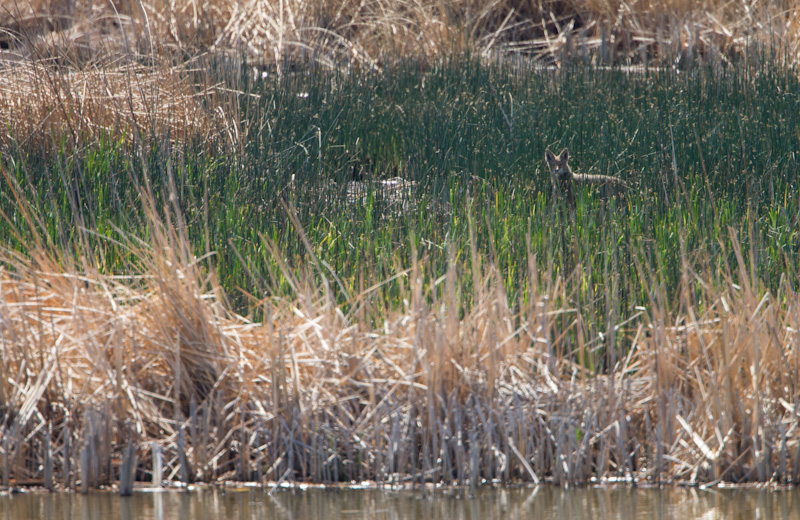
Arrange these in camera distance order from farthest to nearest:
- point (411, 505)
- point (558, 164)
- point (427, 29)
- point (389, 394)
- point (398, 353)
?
point (427, 29) < point (558, 164) < point (398, 353) < point (389, 394) < point (411, 505)

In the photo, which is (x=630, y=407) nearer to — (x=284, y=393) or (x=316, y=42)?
(x=284, y=393)

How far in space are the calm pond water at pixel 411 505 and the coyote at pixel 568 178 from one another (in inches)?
128

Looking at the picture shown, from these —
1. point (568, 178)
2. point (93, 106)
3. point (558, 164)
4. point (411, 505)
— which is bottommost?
point (411, 505)

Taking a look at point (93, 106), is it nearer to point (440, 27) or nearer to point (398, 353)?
point (398, 353)

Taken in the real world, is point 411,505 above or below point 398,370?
below

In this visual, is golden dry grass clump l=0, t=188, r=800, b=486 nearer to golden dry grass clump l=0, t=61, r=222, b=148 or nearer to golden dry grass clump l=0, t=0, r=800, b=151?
golden dry grass clump l=0, t=61, r=222, b=148

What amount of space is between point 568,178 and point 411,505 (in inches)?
144

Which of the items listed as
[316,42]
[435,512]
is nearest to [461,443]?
[435,512]

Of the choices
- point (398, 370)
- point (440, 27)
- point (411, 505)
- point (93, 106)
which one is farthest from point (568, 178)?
point (440, 27)

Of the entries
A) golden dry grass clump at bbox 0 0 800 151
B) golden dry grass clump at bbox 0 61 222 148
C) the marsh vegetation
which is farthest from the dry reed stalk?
the marsh vegetation

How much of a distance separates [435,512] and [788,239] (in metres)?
2.80

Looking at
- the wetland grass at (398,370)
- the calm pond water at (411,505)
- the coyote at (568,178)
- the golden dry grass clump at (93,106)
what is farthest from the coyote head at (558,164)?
the calm pond water at (411,505)

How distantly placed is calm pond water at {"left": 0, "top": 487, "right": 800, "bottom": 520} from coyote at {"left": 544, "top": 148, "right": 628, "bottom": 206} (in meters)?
3.24

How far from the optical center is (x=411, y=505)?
293 centimetres
